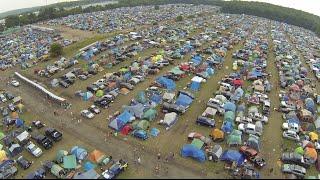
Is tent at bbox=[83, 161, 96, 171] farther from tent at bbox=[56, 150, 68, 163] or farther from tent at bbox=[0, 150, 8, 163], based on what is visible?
tent at bbox=[0, 150, 8, 163]

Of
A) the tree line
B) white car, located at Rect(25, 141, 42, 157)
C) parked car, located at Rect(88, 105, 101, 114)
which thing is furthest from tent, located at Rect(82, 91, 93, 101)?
the tree line

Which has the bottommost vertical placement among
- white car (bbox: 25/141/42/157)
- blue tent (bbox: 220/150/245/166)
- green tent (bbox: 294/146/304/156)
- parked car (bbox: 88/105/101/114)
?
white car (bbox: 25/141/42/157)

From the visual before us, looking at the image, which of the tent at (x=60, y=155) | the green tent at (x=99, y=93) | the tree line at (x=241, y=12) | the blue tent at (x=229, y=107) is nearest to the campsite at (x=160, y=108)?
the green tent at (x=99, y=93)

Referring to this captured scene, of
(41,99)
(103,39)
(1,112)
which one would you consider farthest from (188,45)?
(1,112)

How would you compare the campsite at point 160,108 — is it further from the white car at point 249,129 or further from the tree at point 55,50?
the tree at point 55,50

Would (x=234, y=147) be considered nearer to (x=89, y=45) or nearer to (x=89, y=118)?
(x=89, y=118)

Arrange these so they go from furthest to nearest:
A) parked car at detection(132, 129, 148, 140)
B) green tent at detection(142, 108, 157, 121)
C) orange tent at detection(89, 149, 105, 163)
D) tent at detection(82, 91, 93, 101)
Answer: tent at detection(82, 91, 93, 101) < green tent at detection(142, 108, 157, 121) < parked car at detection(132, 129, 148, 140) < orange tent at detection(89, 149, 105, 163)
